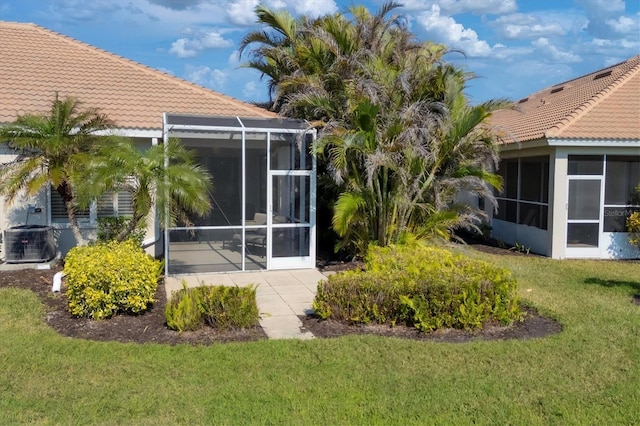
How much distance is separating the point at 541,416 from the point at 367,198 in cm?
737

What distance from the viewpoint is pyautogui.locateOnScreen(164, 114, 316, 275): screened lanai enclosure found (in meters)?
11.5

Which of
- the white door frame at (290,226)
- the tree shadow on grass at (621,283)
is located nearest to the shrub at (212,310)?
the white door frame at (290,226)

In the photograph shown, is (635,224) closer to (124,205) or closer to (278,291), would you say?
(278,291)

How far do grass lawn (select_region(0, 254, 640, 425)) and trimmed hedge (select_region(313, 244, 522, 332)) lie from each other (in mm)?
611

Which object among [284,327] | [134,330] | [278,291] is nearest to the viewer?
[134,330]

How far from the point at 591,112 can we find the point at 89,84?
41.5ft

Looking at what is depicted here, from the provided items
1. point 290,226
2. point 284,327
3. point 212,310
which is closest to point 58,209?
point 290,226

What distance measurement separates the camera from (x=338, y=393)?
5.32 meters

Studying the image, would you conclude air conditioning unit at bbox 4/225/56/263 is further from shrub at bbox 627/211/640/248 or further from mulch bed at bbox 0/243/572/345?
shrub at bbox 627/211/640/248

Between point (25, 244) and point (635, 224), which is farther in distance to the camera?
point (635, 224)

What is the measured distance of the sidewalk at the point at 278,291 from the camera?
7766mm

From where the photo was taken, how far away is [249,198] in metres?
11.9

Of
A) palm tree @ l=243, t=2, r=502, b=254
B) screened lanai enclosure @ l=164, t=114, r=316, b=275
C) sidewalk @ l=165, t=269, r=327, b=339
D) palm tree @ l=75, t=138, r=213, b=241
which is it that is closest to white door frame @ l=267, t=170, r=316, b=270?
screened lanai enclosure @ l=164, t=114, r=316, b=275

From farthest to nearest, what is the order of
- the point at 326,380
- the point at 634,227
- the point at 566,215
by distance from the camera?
1. the point at 566,215
2. the point at 634,227
3. the point at 326,380
